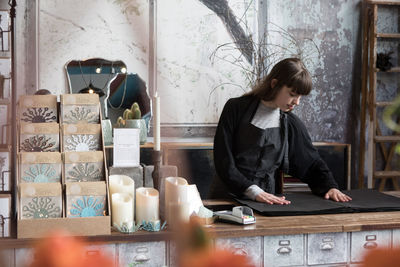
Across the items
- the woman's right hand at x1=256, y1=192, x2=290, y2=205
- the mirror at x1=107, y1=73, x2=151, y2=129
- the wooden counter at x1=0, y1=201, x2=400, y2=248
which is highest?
the mirror at x1=107, y1=73, x2=151, y2=129

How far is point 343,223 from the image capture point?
1.66m

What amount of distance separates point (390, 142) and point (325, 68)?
1040 mm

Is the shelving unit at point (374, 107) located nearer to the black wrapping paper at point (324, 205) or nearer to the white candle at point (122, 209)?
the black wrapping paper at point (324, 205)

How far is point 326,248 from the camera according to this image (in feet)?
5.39

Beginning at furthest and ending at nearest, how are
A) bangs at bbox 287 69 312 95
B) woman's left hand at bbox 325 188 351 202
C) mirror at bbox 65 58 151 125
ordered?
mirror at bbox 65 58 151 125, bangs at bbox 287 69 312 95, woman's left hand at bbox 325 188 351 202

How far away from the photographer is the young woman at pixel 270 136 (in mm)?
2275

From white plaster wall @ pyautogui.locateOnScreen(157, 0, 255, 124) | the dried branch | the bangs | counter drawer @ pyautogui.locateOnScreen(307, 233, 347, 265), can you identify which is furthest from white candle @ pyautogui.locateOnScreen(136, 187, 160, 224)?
the dried branch

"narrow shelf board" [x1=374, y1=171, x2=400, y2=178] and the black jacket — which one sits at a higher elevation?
the black jacket

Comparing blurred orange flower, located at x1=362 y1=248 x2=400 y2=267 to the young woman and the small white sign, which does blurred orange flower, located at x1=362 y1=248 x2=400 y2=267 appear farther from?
the young woman

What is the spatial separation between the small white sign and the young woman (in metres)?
0.73

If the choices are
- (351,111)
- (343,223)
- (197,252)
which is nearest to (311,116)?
(351,111)

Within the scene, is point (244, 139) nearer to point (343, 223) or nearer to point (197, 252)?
point (343, 223)

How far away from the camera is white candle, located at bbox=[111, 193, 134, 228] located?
4.74 ft

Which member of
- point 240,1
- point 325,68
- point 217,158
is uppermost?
point 240,1
